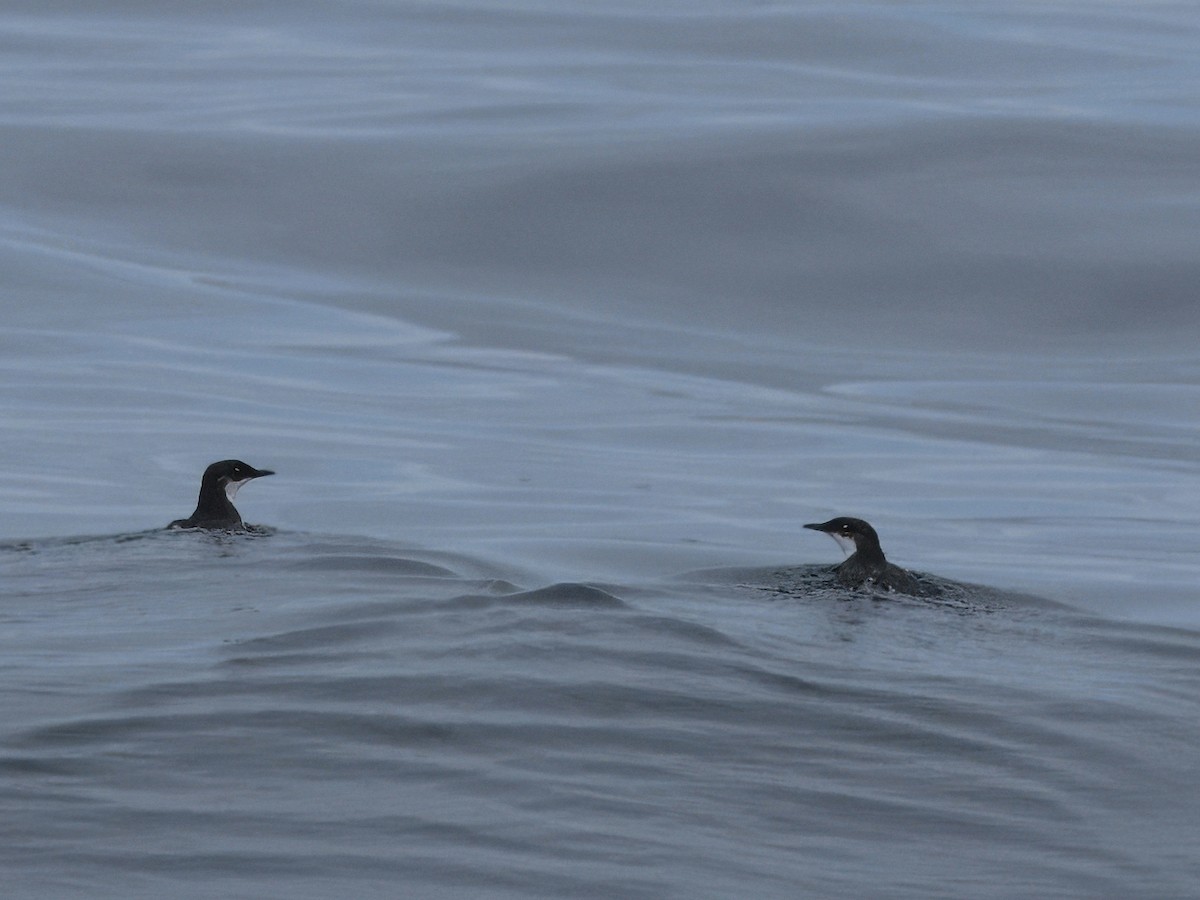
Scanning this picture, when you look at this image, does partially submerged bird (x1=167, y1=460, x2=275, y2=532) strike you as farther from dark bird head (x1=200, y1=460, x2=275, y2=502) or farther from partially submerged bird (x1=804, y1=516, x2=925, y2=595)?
partially submerged bird (x1=804, y1=516, x2=925, y2=595)

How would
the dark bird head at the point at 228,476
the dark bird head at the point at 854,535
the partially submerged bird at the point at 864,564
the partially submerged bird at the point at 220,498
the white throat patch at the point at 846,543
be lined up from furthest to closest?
1. the dark bird head at the point at 228,476
2. the partially submerged bird at the point at 220,498
3. the white throat patch at the point at 846,543
4. the dark bird head at the point at 854,535
5. the partially submerged bird at the point at 864,564

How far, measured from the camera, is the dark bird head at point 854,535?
13219 millimetres

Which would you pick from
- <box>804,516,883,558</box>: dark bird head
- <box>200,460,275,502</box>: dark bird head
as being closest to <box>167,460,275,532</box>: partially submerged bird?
<box>200,460,275,502</box>: dark bird head

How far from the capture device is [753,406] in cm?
2284

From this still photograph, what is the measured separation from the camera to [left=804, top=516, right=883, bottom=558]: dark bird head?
1322cm

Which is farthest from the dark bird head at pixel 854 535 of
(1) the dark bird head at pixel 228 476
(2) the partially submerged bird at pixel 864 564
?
(1) the dark bird head at pixel 228 476

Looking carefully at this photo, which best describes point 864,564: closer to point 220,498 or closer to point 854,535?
point 854,535

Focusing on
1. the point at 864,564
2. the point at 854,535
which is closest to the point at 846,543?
the point at 854,535

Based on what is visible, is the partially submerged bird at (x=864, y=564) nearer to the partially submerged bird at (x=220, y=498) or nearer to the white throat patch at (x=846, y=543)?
the white throat patch at (x=846, y=543)

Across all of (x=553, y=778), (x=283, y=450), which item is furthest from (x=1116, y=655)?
(x=283, y=450)

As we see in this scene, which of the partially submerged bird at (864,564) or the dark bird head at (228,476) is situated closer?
the partially submerged bird at (864,564)

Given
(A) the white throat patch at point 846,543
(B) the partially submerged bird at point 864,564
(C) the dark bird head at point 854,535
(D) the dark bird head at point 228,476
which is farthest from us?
(D) the dark bird head at point 228,476

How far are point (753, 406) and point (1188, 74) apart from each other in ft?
67.9

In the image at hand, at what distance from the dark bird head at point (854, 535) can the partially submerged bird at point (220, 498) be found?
14.0ft
